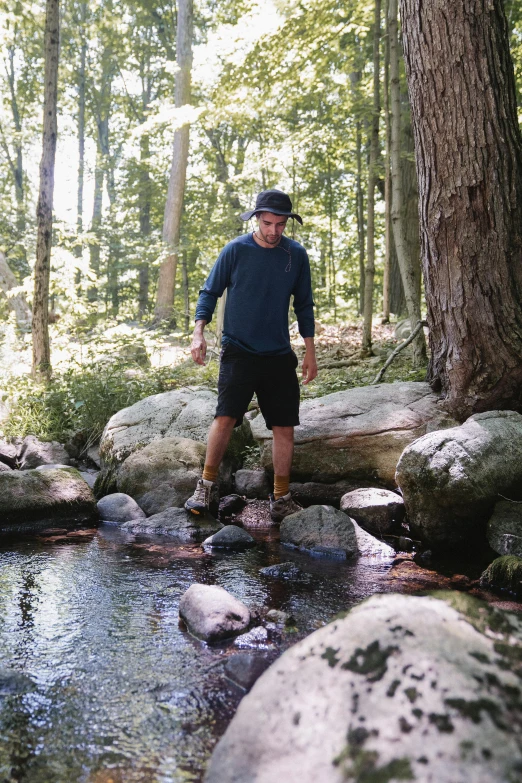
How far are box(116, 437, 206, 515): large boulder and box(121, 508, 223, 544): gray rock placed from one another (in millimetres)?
288

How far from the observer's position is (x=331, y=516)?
4762 millimetres

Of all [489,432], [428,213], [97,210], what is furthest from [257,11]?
[97,210]

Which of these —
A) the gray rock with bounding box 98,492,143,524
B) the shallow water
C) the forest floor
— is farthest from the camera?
the forest floor

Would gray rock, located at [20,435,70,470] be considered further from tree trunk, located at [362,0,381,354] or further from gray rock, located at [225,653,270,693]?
gray rock, located at [225,653,270,693]

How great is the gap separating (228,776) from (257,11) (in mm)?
10362

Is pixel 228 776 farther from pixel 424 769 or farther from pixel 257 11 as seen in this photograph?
pixel 257 11

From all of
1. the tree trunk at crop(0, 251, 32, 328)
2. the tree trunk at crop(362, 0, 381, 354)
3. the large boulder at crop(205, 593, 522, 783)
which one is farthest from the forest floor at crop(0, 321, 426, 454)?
the large boulder at crop(205, 593, 522, 783)

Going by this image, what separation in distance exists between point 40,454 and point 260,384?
3.48 m

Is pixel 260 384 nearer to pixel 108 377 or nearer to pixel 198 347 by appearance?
pixel 198 347

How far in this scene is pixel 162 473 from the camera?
5816 mm

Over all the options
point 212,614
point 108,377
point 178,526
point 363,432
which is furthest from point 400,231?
point 212,614

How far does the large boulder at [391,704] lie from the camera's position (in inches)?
58.9

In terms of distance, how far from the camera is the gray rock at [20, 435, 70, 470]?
7.04m

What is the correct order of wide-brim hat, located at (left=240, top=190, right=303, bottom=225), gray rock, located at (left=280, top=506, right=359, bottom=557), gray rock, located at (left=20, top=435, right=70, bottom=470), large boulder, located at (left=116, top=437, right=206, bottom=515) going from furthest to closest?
gray rock, located at (left=20, top=435, right=70, bottom=470), large boulder, located at (left=116, top=437, right=206, bottom=515), gray rock, located at (left=280, top=506, right=359, bottom=557), wide-brim hat, located at (left=240, top=190, right=303, bottom=225)
